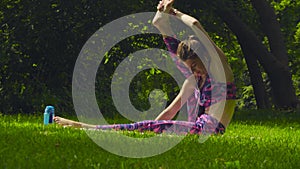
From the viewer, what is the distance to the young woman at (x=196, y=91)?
9.16 m

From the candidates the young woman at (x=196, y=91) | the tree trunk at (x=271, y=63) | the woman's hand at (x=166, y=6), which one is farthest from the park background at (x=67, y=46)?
the woman's hand at (x=166, y=6)

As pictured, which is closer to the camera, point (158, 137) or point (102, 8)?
point (158, 137)

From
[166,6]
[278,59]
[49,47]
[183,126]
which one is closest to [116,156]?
[183,126]

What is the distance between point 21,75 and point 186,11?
650 centimetres

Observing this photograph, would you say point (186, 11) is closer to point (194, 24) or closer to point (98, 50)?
point (98, 50)

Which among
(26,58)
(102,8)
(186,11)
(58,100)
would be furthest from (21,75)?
(186,11)

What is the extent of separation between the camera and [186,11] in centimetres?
2358

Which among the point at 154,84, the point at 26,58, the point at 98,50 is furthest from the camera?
the point at 154,84

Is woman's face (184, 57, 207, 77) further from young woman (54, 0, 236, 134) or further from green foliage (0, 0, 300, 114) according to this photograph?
green foliage (0, 0, 300, 114)

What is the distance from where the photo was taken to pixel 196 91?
9.38 meters

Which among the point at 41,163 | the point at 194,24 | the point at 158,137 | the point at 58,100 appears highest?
the point at 58,100

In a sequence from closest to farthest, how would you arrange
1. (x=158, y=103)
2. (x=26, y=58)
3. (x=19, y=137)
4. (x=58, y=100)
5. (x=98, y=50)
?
(x=19, y=137), (x=58, y=100), (x=26, y=58), (x=98, y=50), (x=158, y=103)

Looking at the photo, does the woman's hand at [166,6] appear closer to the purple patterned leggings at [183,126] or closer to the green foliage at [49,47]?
the purple patterned leggings at [183,126]

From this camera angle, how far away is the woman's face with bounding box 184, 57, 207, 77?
927 centimetres
